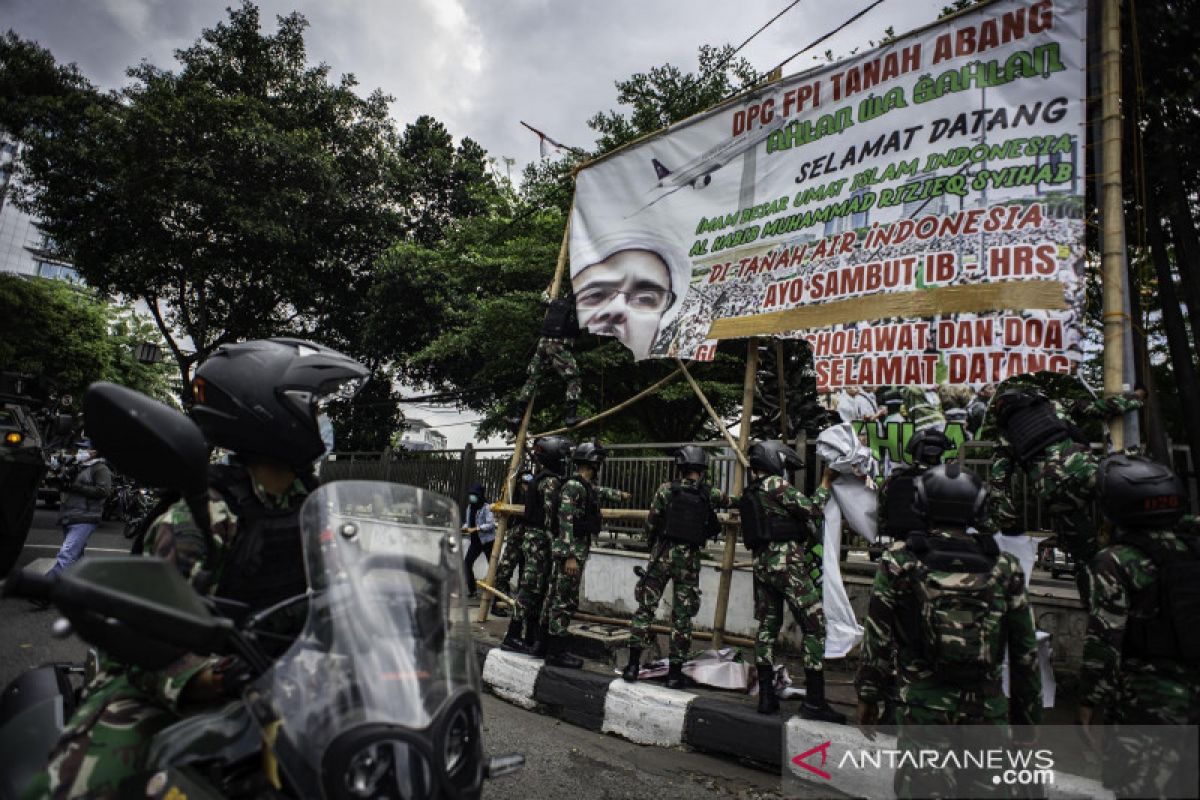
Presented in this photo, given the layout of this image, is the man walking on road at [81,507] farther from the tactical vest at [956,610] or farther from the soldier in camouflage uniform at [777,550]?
the tactical vest at [956,610]

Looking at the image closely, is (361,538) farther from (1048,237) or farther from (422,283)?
(422,283)

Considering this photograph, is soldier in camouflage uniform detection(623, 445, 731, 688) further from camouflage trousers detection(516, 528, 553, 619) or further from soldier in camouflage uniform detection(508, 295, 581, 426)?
soldier in camouflage uniform detection(508, 295, 581, 426)

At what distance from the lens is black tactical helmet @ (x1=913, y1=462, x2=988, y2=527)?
265cm

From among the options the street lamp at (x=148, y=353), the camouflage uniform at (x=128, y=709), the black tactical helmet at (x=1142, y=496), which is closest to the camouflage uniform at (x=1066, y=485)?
the black tactical helmet at (x=1142, y=496)

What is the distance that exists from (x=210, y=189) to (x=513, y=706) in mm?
13806

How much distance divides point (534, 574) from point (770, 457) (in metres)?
2.53

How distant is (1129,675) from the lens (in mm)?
2664

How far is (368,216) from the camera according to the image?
1736 centimetres

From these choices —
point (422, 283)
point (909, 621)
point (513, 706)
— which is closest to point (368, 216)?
point (422, 283)

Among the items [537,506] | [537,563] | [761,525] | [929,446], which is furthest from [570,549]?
[929,446]

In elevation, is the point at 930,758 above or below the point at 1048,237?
below

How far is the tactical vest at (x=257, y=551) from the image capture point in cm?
179

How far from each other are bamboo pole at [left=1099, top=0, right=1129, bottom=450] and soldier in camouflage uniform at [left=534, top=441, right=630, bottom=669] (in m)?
3.78

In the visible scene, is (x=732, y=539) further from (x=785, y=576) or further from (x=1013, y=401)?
(x=1013, y=401)
